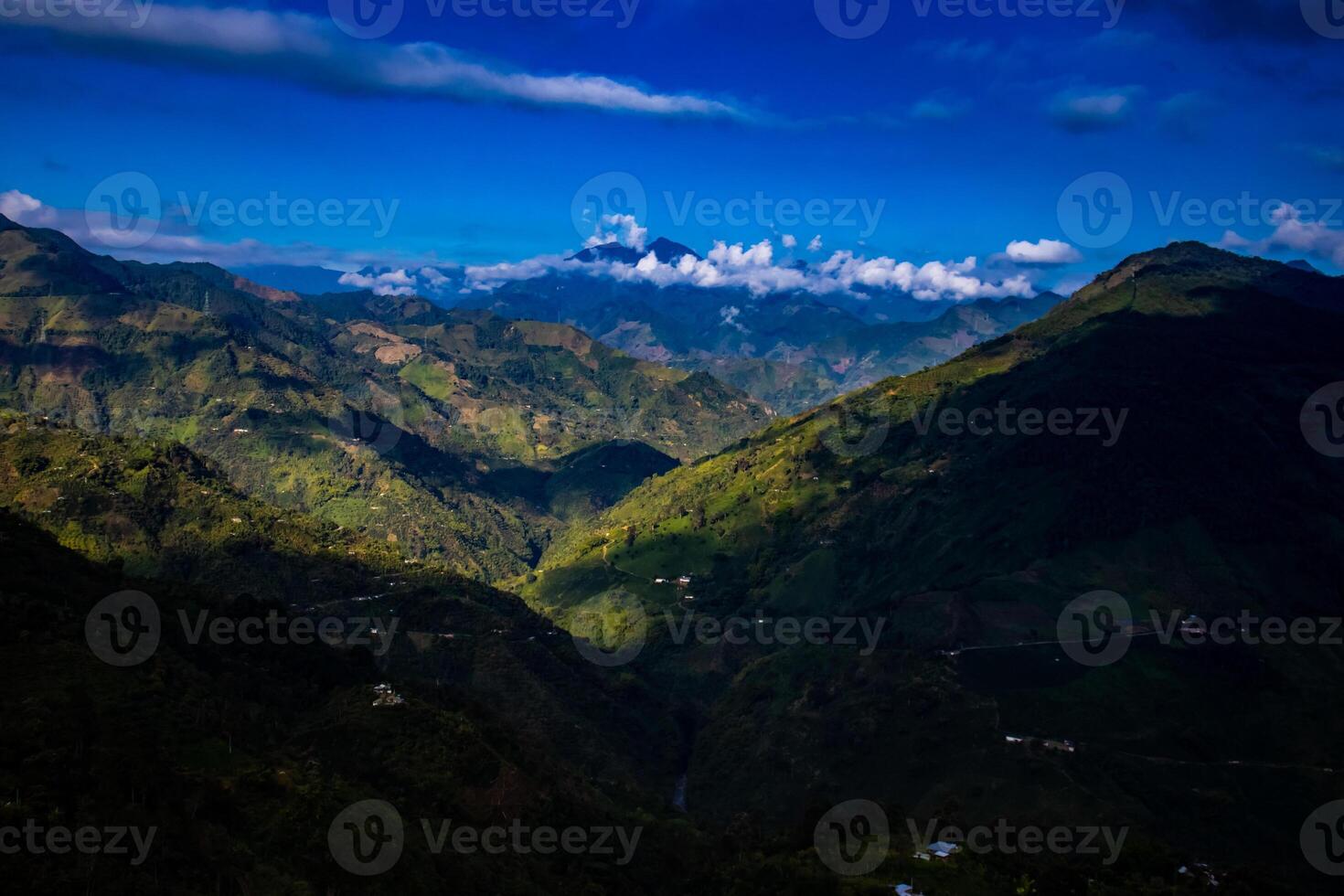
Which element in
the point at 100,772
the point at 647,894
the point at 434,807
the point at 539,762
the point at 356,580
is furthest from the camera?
the point at 356,580

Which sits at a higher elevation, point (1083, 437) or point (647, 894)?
point (1083, 437)

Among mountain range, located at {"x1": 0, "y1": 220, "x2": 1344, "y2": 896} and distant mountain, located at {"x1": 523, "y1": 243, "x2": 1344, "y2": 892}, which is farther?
distant mountain, located at {"x1": 523, "y1": 243, "x2": 1344, "y2": 892}

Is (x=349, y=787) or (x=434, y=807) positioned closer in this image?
(x=349, y=787)

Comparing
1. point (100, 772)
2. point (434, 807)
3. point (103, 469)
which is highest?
point (103, 469)

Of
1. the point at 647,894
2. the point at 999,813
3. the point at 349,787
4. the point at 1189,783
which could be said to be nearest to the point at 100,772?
the point at 349,787

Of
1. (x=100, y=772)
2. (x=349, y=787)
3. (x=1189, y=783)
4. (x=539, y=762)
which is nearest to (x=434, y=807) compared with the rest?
(x=349, y=787)

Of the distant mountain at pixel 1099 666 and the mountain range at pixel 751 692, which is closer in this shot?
the mountain range at pixel 751 692

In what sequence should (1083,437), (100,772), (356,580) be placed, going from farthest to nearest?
(1083,437) < (356,580) < (100,772)

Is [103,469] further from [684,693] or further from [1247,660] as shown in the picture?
[1247,660]

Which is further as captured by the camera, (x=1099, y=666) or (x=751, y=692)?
(x=751, y=692)

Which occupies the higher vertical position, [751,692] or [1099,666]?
[1099,666]
